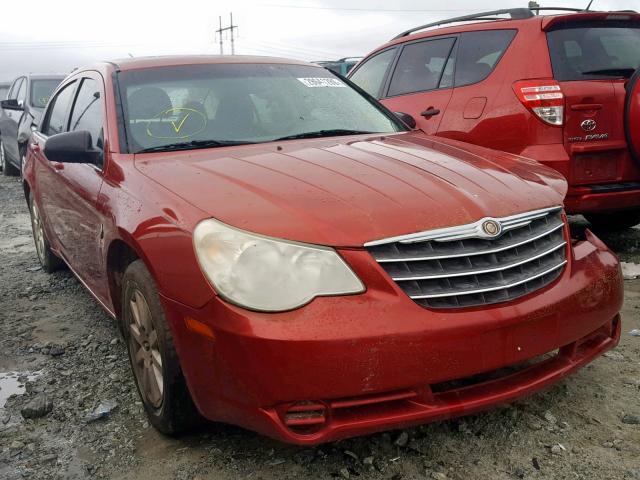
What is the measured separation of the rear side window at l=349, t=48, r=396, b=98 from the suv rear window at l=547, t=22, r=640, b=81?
1.71m

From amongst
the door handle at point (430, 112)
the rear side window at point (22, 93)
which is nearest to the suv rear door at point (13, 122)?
the rear side window at point (22, 93)

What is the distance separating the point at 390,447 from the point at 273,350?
75cm

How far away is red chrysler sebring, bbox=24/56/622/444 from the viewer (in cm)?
201

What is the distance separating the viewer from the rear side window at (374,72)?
588 cm

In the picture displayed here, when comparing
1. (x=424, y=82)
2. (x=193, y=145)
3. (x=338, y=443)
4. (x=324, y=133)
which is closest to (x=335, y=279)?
(x=338, y=443)

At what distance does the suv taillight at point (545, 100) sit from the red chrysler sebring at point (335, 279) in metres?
1.31

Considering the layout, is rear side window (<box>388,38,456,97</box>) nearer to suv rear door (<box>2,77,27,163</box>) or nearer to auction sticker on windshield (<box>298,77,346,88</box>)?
auction sticker on windshield (<box>298,77,346,88</box>)

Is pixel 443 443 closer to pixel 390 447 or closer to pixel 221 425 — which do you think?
pixel 390 447

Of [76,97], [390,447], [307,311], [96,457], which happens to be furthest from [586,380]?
[76,97]

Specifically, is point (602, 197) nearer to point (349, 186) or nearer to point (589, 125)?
point (589, 125)

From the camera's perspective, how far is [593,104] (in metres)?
4.20

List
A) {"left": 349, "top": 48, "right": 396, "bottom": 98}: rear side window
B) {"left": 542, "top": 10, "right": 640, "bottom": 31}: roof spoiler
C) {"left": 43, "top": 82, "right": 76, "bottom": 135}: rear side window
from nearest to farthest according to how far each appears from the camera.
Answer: {"left": 43, "top": 82, "right": 76, "bottom": 135}: rear side window, {"left": 542, "top": 10, "right": 640, "bottom": 31}: roof spoiler, {"left": 349, "top": 48, "right": 396, "bottom": 98}: rear side window

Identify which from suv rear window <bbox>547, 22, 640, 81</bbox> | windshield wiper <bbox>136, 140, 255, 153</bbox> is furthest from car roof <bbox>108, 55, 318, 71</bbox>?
suv rear window <bbox>547, 22, 640, 81</bbox>

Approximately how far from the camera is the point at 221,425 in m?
2.60
